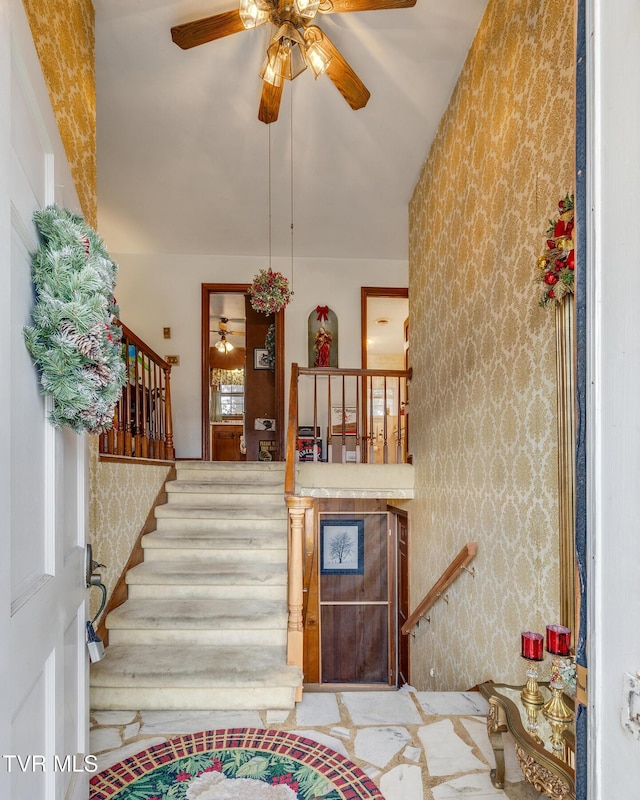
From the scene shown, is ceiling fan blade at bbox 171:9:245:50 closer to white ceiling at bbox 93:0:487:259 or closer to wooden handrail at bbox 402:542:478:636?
white ceiling at bbox 93:0:487:259

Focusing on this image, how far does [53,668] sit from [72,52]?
2.41 m

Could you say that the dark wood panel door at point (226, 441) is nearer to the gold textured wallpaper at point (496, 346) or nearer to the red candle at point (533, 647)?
the gold textured wallpaper at point (496, 346)

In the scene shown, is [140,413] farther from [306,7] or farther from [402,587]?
[402,587]

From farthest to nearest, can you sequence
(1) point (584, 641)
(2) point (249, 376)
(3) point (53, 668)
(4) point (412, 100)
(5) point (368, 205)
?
1. (2) point (249, 376)
2. (5) point (368, 205)
3. (4) point (412, 100)
4. (3) point (53, 668)
5. (1) point (584, 641)

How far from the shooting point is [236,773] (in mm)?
1987

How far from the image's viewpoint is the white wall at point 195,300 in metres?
6.17

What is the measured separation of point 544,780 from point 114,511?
2.59m

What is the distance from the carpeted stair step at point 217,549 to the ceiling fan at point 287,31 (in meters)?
2.93

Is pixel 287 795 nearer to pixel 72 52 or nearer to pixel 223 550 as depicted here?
pixel 223 550

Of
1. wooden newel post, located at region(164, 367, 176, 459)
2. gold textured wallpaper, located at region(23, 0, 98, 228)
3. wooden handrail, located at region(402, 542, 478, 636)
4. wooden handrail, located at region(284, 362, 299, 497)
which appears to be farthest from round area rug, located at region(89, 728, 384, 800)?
wooden newel post, located at region(164, 367, 176, 459)

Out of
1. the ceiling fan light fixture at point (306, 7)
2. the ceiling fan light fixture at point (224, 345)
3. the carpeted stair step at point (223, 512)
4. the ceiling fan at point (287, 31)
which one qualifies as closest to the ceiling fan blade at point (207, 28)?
the ceiling fan at point (287, 31)

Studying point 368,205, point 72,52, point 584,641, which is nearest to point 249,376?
point 368,205

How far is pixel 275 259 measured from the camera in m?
6.33

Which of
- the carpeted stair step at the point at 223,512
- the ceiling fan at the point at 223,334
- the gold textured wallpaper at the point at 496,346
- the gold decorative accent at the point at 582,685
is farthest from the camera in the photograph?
the ceiling fan at the point at 223,334
